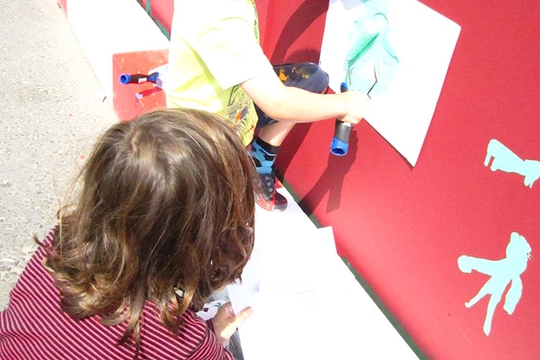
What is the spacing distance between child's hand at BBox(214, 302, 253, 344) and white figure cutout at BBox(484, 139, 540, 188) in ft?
1.95

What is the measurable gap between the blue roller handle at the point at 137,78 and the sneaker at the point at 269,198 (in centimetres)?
68

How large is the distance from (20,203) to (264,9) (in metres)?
1.05

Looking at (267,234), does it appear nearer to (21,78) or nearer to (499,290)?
(499,290)

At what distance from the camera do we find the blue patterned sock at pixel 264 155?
175cm

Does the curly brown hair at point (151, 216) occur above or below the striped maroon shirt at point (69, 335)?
above

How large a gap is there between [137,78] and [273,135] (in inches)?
26.5

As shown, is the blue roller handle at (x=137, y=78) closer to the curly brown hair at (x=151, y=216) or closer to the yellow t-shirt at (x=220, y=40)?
the yellow t-shirt at (x=220, y=40)

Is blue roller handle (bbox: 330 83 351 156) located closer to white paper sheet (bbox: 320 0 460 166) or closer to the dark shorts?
white paper sheet (bbox: 320 0 460 166)

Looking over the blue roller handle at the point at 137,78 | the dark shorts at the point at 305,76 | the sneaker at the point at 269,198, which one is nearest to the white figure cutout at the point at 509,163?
the dark shorts at the point at 305,76

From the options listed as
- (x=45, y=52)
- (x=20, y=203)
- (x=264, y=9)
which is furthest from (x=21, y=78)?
(x=264, y=9)

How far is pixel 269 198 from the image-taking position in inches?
68.2

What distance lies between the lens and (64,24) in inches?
125

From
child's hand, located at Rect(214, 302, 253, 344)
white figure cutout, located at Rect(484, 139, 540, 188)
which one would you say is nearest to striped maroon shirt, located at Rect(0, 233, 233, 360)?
child's hand, located at Rect(214, 302, 253, 344)

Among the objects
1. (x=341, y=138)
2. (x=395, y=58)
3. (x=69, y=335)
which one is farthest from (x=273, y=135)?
(x=69, y=335)
